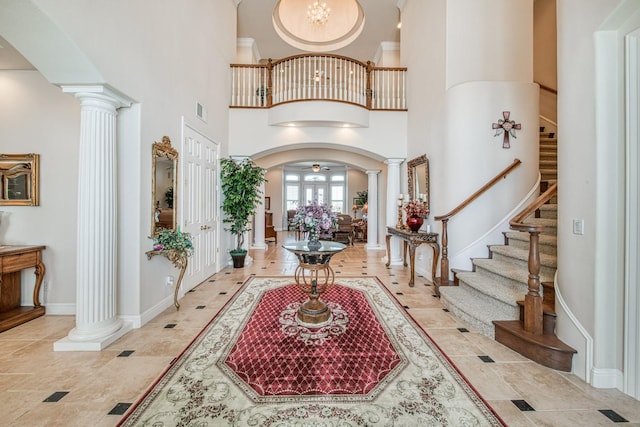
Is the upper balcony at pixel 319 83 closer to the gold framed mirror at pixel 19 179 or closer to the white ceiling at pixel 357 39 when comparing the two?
the white ceiling at pixel 357 39

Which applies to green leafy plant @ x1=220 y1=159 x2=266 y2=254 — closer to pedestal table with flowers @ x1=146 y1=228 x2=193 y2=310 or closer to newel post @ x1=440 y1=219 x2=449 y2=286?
pedestal table with flowers @ x1=146 y1=228 x2=193 y2=310

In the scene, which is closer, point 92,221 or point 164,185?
point 92,221

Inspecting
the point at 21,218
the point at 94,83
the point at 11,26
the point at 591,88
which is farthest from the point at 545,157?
the point at 21,218

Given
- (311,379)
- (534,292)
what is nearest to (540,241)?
(534,292)

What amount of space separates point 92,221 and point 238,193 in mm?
3075

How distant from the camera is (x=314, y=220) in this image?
328cm

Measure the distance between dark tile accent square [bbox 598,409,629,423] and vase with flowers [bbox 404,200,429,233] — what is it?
311 centimetres

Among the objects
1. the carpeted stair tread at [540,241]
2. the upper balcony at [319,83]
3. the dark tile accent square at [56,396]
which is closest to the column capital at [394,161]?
the upper balcony at [319,83]

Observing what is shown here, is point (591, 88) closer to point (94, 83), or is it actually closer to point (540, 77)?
point (94, 83)

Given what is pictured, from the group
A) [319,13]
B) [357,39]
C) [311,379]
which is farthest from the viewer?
[357,39]

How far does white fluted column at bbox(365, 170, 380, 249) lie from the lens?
8.16 m

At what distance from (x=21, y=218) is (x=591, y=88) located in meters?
5.74

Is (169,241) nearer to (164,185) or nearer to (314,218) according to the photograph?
(164,185)

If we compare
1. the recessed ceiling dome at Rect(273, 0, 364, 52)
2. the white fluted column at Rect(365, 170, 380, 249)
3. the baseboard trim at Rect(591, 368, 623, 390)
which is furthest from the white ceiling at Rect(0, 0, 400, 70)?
the baseboard trim at Rect(591, 368, 623, 390)
